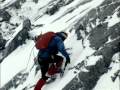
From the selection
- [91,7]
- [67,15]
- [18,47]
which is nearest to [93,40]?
[91,7]

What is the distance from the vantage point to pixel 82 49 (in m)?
14.3

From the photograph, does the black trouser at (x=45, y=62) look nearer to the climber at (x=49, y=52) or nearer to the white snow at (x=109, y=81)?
the climber at (x=49, y=52)

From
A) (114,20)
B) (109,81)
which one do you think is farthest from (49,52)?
(114,20)

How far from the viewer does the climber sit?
522 inches

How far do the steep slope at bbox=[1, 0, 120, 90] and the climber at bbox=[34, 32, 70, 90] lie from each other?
47 cm

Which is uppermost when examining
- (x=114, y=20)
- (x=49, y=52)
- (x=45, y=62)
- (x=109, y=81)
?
(x=49, y=52)

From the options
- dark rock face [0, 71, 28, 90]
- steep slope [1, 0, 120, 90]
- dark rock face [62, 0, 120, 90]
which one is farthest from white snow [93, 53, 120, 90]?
dark rock face [0, 71, 28, 90]

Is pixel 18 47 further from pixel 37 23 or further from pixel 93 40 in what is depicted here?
pixel 93 40

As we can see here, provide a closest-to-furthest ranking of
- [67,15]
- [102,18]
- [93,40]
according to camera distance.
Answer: [93,40] < [102,18] < [67,15]

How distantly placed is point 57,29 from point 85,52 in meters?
4.14

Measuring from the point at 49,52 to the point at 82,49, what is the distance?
1541mm

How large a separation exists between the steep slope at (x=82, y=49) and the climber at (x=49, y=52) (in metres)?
0.47

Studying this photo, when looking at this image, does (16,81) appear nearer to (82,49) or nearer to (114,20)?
(82,49)

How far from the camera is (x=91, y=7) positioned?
1719 centimetres
